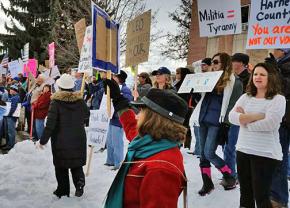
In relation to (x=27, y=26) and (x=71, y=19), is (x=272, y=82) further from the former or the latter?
(x=27, y=26)

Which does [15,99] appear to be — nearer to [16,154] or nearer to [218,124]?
[16,154]

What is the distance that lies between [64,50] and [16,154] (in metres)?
17.9

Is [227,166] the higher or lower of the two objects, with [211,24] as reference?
lower

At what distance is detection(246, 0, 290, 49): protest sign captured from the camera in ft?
18.1

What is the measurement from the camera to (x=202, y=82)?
18.3 feet

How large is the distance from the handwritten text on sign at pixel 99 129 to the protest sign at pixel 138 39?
1.26 m

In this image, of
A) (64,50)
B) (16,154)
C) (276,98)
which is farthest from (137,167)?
(64,50)

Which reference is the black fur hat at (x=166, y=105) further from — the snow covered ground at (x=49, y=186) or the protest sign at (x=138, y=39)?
the protest sign at (x=138, y=39)

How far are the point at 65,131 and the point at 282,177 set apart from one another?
2992 mm

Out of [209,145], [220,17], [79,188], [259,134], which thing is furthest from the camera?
[220,17]

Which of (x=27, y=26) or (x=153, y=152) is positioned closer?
(x=153, y=152)

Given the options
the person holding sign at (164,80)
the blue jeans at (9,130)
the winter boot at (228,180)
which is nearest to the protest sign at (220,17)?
the person holding sign at (164,80)

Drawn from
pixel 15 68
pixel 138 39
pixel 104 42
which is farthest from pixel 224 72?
pixel 15 68

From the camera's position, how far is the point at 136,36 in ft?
20.9
